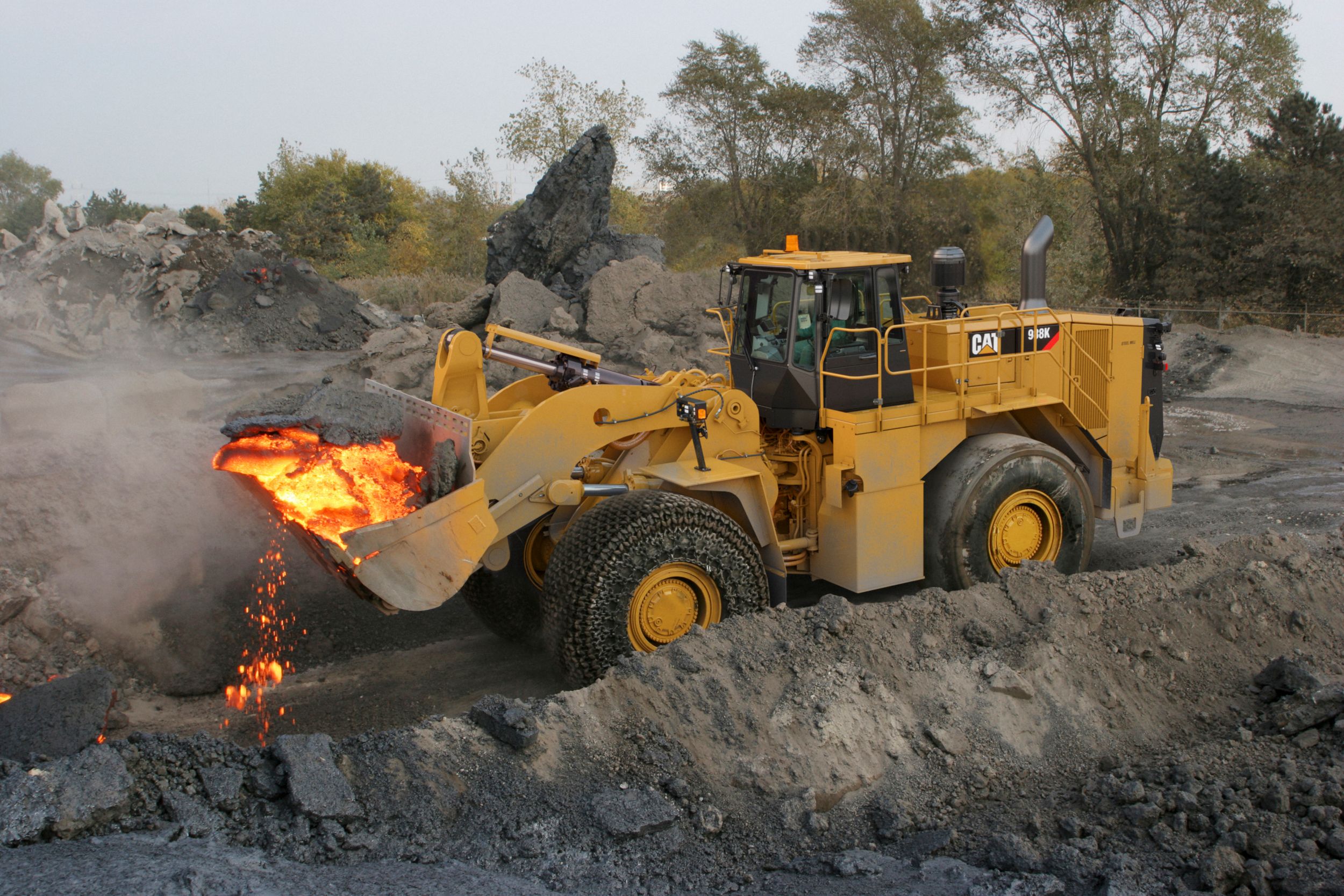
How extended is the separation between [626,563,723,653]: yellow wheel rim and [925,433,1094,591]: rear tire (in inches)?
77.9

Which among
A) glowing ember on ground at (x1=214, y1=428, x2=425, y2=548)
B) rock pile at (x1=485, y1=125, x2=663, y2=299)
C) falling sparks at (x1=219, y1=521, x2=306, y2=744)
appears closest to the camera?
glowing ember on ground at (x1=214, y1=428, x2=425, y2=548)

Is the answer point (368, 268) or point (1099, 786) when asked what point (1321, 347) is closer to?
point (1099, 786)

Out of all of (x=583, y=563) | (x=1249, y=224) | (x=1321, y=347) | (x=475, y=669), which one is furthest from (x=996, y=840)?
(x=1249, y=224)

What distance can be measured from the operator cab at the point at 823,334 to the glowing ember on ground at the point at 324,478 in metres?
Answer: 2.67

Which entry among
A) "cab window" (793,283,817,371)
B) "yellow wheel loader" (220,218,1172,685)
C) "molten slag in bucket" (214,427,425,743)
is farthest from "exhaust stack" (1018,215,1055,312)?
"molten slag in bucket" (214,427,425,743)

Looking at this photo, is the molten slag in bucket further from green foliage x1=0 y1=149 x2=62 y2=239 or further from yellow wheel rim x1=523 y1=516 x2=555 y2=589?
green foliage x1=0 y1=149 x2=62 y2=239

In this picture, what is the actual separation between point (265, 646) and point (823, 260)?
5052 mm

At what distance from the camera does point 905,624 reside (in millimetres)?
6535

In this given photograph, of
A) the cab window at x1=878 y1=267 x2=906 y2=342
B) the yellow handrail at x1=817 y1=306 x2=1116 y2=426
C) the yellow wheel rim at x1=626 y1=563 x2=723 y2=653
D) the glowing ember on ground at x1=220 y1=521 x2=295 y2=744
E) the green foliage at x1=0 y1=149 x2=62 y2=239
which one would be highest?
the green foliage at x1=0 y1=149 x2=62 y2=239

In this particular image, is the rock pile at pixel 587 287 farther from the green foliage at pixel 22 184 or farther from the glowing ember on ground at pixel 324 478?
the green foliage at pixel 22 184

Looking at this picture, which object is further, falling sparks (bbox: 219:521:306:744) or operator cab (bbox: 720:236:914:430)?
operator cab (bbox: 720:236:914:430)

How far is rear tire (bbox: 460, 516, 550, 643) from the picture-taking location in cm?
781

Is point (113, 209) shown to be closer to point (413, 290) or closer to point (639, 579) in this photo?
point (413, 290)

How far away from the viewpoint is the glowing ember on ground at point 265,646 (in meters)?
7.18
